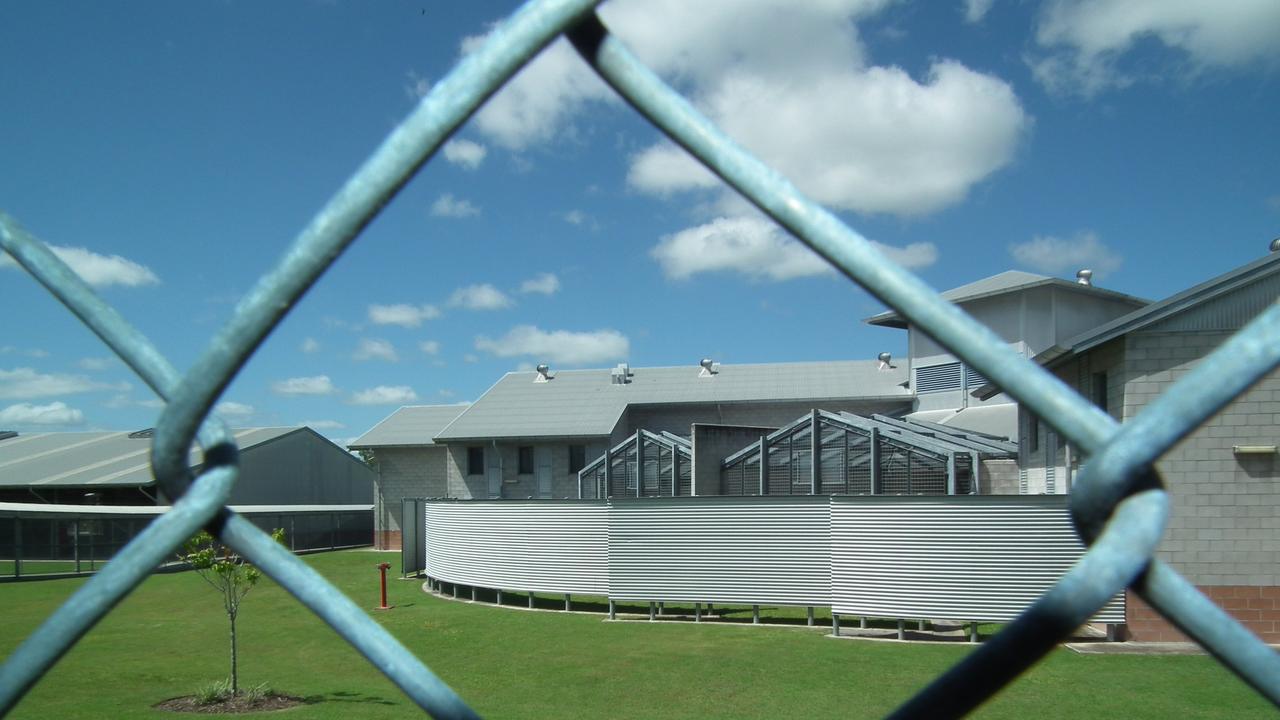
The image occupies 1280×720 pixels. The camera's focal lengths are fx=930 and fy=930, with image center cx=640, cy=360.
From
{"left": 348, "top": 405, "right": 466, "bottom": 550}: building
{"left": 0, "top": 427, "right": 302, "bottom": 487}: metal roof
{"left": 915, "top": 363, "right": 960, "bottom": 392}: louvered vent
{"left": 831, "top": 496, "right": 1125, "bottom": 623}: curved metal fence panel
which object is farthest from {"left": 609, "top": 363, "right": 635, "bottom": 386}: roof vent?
{"left": 831, "top": 496, "right": 1125, "bottom": 623}: curved metal fence panel

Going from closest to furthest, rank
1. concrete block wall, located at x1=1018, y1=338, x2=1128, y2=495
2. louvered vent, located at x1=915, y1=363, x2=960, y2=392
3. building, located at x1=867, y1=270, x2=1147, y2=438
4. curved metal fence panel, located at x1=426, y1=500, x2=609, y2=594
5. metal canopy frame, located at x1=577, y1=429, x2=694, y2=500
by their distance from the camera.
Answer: concrete block wall, located at x1=1018, y1=338, x2=1128, y2=495, curved metal fence panel, located at x1=426, y1=500, x2=609, y2=594, metal canopy frame, located at x1=577, y1=429, x2=694, y2=500, building, located at x1=867, y1=270, x2=1147, y2=438, louvered vent, located at x1=915, y1=363, x2=960, y2=392

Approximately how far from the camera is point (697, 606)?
56.1 feet

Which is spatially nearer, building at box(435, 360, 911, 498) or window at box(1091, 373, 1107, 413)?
window at box(1091, 373, 1107, 413)

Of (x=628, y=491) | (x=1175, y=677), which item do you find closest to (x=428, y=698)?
(x=1175, y=677)

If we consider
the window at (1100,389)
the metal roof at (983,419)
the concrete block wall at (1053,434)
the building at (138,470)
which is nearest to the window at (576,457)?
the building at (138,470)

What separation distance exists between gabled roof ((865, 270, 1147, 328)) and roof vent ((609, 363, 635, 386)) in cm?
1182

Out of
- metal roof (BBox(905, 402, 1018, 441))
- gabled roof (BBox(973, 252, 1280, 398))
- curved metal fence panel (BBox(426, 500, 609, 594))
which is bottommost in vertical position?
curved metal fence panel (BBox(426, 500, 609, 594))

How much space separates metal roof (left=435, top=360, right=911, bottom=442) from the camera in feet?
114

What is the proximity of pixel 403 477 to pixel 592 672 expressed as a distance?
92.7 ft

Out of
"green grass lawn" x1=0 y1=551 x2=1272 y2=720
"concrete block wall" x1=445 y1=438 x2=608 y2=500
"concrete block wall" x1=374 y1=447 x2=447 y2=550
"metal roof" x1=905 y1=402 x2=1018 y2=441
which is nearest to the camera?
"green grass lawn" x1=0 y1=551 x2=1272 y2=720

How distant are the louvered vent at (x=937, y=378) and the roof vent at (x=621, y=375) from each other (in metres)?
11.8

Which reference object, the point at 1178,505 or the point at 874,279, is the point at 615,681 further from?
the point at 874,279

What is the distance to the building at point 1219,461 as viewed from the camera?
13.3m

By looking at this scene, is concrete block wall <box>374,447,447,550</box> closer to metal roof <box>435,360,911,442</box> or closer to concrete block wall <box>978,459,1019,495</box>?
metal roof <box>435,360,911,442</box>
